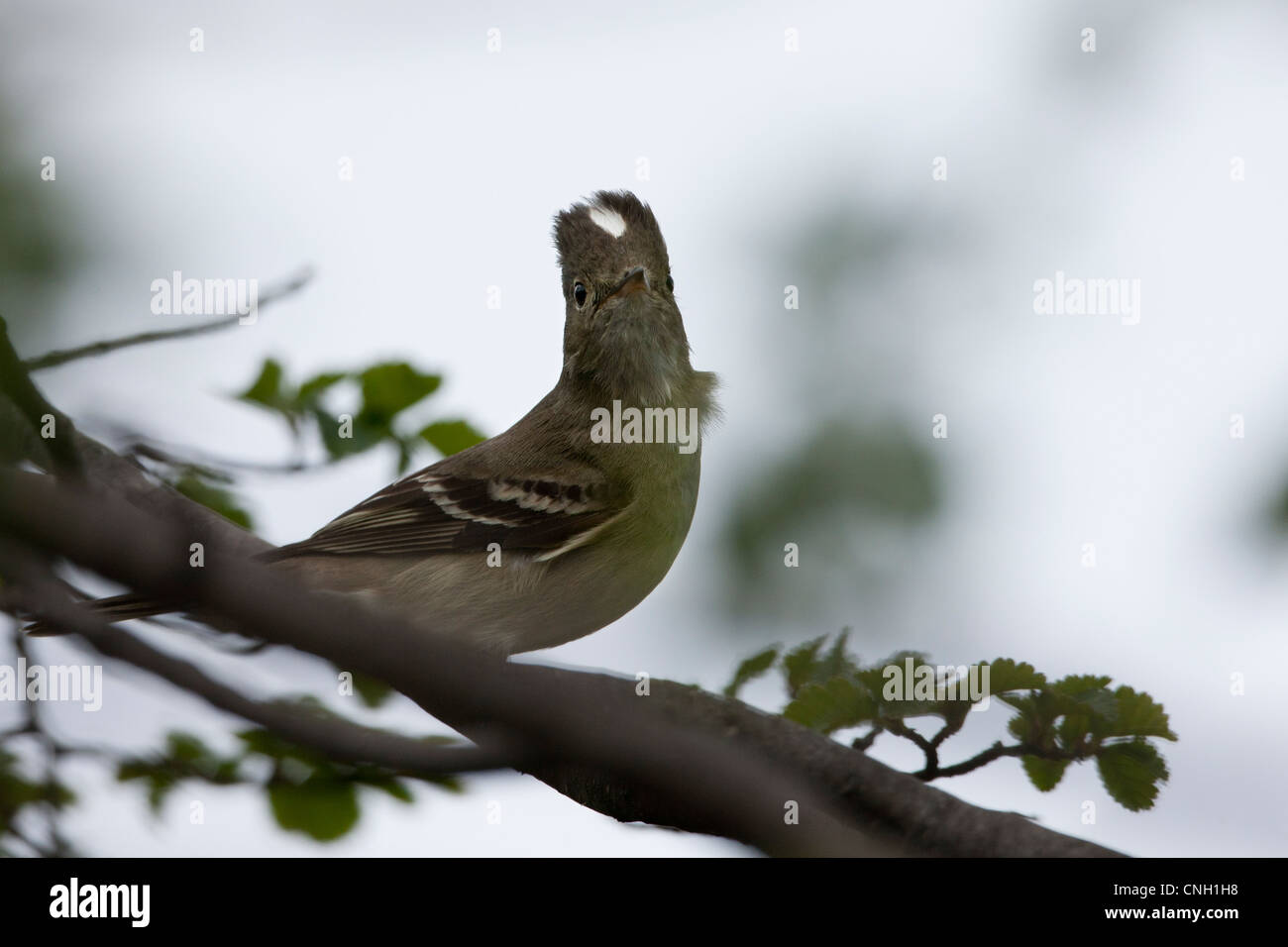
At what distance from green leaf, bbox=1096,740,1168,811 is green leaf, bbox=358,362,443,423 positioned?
260 centimetres

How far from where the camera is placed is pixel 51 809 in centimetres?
343

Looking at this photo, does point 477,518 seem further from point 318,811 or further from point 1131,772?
point 1131,772

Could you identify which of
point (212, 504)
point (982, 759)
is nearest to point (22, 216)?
point (212, 504)

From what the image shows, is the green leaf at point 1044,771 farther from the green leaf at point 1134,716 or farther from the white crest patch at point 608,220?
the white crest patch at point 608,220

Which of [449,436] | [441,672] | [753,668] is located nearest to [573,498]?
[449,436]

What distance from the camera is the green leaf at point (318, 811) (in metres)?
3.79

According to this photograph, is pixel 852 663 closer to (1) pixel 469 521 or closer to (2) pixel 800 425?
(1) pixel 469 521

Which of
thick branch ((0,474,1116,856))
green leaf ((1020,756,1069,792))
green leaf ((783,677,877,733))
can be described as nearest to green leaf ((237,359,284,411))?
thick branch ((0,474,1116,856))

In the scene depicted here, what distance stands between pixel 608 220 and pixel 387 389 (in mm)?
1876

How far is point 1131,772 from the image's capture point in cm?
274

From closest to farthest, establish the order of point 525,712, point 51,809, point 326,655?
point 326,655 < point 525,712 < point 51,809

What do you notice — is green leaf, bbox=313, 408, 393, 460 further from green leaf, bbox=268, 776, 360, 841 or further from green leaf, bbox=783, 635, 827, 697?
green leaf, bbox=783, 635, 827, 697

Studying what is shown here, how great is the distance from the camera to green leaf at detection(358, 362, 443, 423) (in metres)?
4.40

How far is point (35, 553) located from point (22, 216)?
3888 mm
